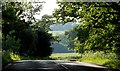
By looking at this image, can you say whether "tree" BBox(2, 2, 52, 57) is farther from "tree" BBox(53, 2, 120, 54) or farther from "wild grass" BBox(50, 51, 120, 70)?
"tree" BBox(53, 2, 120, 54)

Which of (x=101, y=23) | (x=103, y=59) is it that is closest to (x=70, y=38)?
(x=103, y=59)

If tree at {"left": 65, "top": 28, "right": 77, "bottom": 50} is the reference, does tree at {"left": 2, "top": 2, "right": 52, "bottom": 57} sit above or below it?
below

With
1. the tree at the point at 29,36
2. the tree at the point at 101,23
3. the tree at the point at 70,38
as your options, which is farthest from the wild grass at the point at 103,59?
the tree at the point at 70,38

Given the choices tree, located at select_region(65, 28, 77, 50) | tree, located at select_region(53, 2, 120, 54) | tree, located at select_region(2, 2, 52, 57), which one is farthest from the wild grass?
tree, located at select_region(65, 28, 77, 50)

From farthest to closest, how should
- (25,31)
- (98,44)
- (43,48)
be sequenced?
(43,48) → (25,31) → (98,44)

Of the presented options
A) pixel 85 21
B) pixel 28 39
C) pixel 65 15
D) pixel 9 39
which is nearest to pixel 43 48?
pixel 28 39

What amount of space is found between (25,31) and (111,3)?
4208cm

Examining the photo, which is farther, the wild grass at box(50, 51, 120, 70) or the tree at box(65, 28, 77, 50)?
the tree at box(65, 28, 77, 50)

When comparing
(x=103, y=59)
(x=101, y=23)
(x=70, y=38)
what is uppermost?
(x=70, y=38)

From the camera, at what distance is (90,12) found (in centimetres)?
3231

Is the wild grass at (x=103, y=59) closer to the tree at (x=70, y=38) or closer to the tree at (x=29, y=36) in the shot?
the tree at (x=29, y=36)

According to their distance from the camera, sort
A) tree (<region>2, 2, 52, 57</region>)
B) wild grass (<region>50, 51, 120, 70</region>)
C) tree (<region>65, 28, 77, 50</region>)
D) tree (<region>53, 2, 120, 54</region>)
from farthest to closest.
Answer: tree (<region>65, 28, 77, 50</region>), tree (<region>2, 2, 52, 57</region>), tree (<region>53, 2, 120, 54</region>), wild grass (<region>50, 51, 120, 70</region>)

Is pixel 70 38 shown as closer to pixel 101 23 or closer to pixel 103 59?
pixel 103 59

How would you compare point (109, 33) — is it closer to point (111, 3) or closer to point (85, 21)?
point (111, 3)
